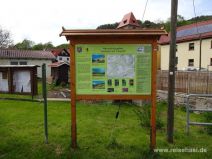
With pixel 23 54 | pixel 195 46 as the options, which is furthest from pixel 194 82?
pixel 23 54

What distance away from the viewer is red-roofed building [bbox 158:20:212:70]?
35594mm

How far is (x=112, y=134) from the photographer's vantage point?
23.1 ft

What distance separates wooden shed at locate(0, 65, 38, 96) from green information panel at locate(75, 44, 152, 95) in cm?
470

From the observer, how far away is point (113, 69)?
5.80 meters

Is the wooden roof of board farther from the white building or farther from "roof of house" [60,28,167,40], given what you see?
the white building

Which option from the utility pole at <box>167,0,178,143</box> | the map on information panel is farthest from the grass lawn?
the map on information panel

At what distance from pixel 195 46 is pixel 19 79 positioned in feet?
104

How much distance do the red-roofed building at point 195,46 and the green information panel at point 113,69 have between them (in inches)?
1239

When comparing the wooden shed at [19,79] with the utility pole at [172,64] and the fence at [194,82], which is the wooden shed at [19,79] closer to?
the utility pole at [172,64]

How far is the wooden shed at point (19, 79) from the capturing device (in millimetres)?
10289

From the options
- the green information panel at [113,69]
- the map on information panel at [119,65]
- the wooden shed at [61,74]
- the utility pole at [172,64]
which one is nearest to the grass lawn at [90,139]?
the utility pole at [172,64]

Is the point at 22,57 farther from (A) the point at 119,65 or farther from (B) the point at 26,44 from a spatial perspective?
(B) the point at 26,44

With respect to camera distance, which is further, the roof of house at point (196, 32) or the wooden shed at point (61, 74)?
the roof of house at point (196, 32)

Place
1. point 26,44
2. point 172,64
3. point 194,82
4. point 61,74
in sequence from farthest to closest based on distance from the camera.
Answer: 1. point 26,44
2. point 61,74
3. point 194,82
4. point 172,64
